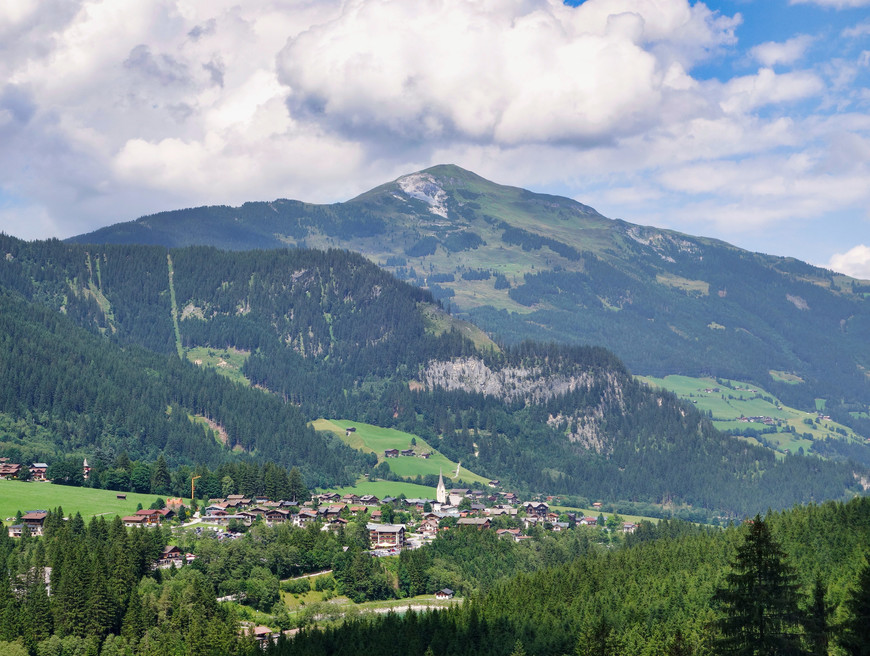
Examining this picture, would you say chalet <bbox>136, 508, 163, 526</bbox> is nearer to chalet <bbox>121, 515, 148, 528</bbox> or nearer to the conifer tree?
chalet <bbox>121, 515, 148, 528</bbox>

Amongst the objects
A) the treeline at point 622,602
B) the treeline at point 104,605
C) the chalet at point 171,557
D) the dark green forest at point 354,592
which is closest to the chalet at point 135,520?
the dark green forest at point 354,592

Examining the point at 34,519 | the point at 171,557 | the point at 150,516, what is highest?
the point at 34,519

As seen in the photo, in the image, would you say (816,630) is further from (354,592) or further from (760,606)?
(354,592)

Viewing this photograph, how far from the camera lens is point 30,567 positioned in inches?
5669

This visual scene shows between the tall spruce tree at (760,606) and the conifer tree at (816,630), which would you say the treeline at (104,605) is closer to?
the conifer tree at (816,630)

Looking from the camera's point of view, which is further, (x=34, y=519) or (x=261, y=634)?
(x=34, y=519)

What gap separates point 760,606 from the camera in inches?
2486

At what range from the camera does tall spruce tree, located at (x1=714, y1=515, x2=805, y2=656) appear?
63.1 meters

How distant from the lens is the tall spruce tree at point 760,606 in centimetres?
6309

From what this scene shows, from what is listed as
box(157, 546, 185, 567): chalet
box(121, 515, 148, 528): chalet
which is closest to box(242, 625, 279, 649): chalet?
box(157, 546, 185, 567): chalet

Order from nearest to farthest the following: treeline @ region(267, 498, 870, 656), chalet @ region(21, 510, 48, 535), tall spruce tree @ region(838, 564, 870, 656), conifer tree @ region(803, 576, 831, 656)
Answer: tall spruce tree @ region(838, 564, 870, 656) < conifer tree @ region(803, 576, 831, 656) < treeline @ region(267, 498, 870, 656) < chalet @ region(21, 510, 48, 535)

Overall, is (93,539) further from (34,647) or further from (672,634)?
(672,634)

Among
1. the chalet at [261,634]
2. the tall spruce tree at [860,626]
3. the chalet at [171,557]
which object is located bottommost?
the chalet at [261,634]

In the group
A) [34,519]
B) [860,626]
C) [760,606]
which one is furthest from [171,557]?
[860,626]
